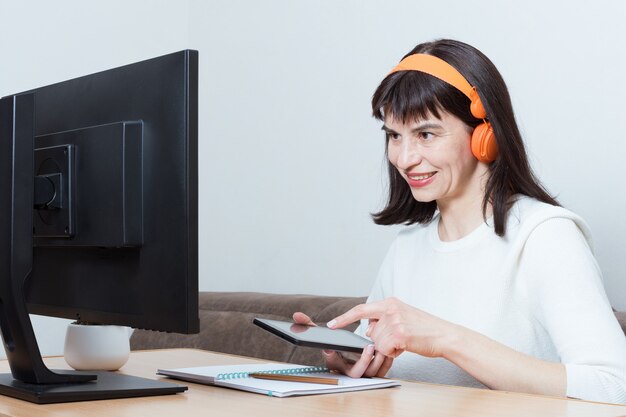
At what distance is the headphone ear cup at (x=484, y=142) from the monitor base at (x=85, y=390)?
718 millimetres

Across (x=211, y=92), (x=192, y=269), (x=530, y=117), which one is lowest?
(x=192, y=269)

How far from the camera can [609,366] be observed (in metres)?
1.32

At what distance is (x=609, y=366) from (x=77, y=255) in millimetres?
794

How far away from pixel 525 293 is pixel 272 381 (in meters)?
0.55

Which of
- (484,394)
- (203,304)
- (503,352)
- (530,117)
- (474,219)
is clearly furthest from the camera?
(203,304)

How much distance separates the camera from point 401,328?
128 cm

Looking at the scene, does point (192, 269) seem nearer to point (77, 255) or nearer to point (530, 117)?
point (77, 255)

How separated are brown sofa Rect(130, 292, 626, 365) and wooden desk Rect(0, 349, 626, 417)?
36.9 inches

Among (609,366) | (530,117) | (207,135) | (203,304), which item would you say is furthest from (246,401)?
(207,135)

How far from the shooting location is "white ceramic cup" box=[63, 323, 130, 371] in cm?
144

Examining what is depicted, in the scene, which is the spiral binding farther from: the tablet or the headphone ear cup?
the headphone ear cup

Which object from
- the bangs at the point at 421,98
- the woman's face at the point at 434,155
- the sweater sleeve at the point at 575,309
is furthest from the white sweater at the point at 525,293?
the bangs at the point at 421,98

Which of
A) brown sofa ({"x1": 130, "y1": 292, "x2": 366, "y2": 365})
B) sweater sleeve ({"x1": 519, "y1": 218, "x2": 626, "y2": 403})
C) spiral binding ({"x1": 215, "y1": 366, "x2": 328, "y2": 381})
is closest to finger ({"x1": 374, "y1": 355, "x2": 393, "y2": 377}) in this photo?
spiral binding ({"x1": 215, "y1": 366, "x2": 328, "y2": 381})

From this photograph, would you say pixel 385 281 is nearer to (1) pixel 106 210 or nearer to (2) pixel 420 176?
(2) pixel 420 176
